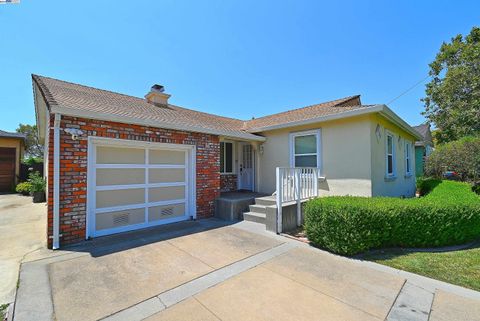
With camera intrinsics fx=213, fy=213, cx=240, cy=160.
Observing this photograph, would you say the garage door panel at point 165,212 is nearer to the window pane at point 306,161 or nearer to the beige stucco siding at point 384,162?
the window pane at point 306,161

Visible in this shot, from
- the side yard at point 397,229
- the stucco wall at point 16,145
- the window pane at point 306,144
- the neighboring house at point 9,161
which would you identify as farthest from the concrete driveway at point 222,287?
the stucco wall at point 16,145

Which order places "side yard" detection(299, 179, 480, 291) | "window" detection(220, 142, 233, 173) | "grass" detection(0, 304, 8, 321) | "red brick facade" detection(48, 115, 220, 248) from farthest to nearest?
"window" detection(220, 142, 233, 173)
"red brick facade" detection(48, 115, 220, 248)
"side yard" detection(299, 179, 480, 291)
"grass" detection(0, 304, 8, 321)

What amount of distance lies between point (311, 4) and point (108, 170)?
28.0 ft

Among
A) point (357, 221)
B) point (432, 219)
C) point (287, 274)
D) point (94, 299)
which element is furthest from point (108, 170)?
point (432, 219)

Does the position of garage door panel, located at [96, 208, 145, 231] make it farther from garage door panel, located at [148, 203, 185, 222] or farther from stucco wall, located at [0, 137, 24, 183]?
stucco wall, located at [0, 137, 24, 183]

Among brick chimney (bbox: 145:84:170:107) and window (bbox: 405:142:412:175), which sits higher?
brick chimney (bbox: 145:84:170:107)

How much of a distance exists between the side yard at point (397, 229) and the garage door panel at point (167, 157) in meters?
4.16

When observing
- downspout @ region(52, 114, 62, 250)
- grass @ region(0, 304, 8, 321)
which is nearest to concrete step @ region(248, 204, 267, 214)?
downspout @ region(52, 114, 62, 250)

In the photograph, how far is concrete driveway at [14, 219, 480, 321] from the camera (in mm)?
2514

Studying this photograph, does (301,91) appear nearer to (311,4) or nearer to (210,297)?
(311,4)

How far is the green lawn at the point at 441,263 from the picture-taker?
3326 millimetres

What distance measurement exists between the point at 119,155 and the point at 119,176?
1.80 feet

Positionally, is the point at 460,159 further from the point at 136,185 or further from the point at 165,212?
the point at 136,185

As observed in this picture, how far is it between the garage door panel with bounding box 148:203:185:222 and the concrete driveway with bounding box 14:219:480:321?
1587 mm
